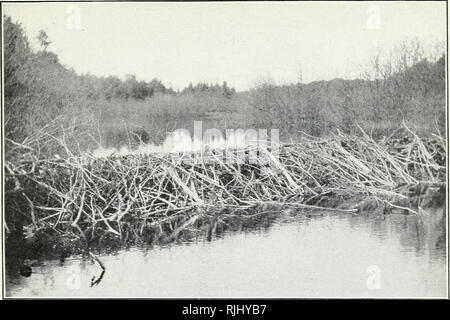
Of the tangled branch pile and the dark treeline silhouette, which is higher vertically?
the dark treeline silhouette

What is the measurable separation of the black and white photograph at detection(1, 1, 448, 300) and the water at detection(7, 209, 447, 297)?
0.03ft

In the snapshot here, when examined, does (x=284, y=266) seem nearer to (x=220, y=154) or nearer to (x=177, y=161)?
(x=220, y=154)

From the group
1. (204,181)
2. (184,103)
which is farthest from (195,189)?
(184,103)

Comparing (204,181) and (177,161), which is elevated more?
(177,161)

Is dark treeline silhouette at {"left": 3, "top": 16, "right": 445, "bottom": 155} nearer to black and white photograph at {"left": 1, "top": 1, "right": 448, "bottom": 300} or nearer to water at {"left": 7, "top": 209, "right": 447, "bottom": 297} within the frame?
black and white photograph at {"left": 1, "top": 1, "right": 448, "bottom": 300}

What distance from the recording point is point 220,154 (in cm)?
386

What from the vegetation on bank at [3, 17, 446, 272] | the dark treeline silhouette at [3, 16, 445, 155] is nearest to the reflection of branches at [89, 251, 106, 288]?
the vegetation on bank at [3, 17, 446, 272]

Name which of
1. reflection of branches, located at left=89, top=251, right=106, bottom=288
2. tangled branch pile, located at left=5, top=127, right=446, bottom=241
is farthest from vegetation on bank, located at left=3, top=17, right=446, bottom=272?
reflection of branches, located at left=89, top=251, right=106, bottom=288

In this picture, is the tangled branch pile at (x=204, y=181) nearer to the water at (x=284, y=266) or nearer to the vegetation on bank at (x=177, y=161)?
the vegetation on bank at (x=177, y=161)

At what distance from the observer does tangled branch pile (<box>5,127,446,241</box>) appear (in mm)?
3818

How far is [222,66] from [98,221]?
4.73 feet

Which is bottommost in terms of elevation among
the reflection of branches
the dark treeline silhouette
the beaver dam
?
the reflection of branches

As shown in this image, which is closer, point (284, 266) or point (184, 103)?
point (284, 266)

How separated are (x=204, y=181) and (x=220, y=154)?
0.75ft
